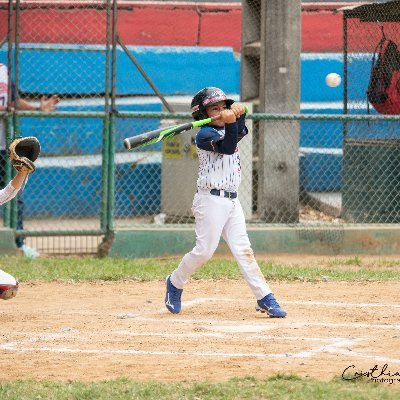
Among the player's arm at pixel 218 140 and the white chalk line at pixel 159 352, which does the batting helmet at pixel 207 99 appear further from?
the white chalk line at pixel 159 352

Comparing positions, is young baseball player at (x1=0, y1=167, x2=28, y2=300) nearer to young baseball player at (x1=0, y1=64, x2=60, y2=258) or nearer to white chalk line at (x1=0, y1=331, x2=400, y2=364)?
white chalk line at (x1=0, y1=331, x2=400, y2=364)

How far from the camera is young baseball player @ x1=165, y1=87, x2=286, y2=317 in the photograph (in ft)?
27.3

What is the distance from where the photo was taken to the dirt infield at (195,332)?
6527 millimetres

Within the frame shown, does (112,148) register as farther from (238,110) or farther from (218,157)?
(238,110)

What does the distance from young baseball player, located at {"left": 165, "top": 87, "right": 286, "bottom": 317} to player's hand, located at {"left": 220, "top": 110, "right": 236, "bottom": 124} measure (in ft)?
0.55

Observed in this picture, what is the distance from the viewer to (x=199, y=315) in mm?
8617

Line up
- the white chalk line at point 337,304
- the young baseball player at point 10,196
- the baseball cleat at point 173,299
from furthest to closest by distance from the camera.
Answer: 1. the white chalk line at point 337,304
2. the baseball cleat at point 173,299
3. the young baseball player at point 10,196

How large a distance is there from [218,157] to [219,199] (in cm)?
32

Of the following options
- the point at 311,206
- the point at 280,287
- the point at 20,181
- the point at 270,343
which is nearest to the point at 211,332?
the point at 270,343

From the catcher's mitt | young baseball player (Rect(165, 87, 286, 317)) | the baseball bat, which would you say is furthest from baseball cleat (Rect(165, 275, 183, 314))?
the catcher's mitt

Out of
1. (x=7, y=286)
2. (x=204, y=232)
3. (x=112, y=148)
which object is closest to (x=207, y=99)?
(x=204, y=232)

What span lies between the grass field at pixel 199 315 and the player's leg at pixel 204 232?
27 centimetres

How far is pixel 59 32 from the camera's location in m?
17.9

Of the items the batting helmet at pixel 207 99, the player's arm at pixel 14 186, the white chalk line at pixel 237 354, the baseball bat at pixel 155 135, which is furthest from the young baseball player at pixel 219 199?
the player's arm at pixel 14 186
